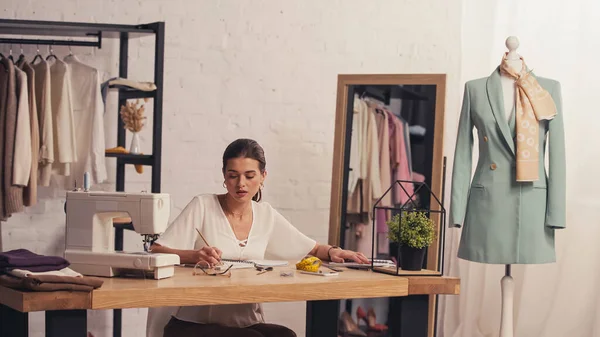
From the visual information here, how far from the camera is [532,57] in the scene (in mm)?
4707

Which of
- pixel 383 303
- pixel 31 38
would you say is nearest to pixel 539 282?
pixel 383 303

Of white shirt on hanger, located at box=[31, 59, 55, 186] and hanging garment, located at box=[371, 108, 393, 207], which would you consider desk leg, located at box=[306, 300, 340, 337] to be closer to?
white shirt on hanger, located at box=[31, 59, 55, 186]

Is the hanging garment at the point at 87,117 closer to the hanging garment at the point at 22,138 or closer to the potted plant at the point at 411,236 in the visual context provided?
the hanging garment at the point at 22,138

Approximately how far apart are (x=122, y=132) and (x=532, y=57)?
7.32 ft

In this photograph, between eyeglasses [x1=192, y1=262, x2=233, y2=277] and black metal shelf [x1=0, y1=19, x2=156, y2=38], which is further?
black metal shelf [x1=0, y1=19, x2=156, y2=38]

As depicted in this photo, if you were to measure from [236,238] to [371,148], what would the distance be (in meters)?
1.88

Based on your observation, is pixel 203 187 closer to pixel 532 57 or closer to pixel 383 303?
pixel 383 303

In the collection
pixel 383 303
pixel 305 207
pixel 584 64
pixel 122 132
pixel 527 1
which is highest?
pixel 527 1

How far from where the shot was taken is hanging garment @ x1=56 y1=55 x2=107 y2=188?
4383mm

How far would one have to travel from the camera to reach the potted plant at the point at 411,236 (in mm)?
2863

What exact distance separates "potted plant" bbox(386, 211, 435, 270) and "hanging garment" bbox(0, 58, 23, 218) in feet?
6.74

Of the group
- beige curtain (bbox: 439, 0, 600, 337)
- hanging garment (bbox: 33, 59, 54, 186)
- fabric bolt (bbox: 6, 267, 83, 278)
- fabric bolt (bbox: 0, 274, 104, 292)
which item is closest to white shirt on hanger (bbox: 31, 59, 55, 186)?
hanging garment (bbox: 33, 59, 54, 186)

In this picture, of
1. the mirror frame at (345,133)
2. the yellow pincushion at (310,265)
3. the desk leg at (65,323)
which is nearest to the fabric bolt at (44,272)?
the desk leg at (65,323)

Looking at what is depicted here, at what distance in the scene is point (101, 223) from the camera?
107 inches
